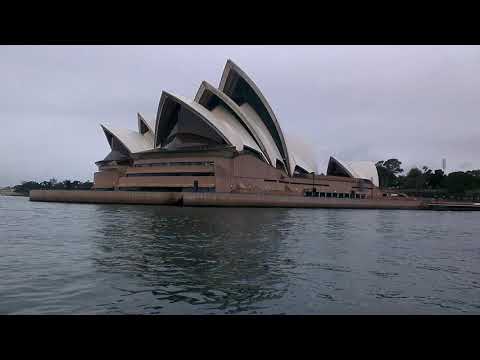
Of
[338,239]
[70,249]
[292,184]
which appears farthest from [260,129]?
[70,249]

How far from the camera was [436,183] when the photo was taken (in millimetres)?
88062

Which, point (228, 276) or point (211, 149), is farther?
point (211, 149)

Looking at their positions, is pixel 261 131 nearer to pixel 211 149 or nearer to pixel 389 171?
pixel 211 149

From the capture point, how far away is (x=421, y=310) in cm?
605

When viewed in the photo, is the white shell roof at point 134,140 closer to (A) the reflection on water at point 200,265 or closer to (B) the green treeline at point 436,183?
(A) the reflection on water at point 200,265

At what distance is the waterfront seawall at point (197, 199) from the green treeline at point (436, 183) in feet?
131

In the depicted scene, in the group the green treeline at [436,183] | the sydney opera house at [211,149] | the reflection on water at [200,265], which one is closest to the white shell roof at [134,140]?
the sydney opera house at [211,149]

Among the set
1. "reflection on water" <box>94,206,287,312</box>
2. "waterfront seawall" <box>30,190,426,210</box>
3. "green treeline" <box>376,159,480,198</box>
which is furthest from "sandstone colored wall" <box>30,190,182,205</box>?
"green treeline" <box>376,159,480,198</box>

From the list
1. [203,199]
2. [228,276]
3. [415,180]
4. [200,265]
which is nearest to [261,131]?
[203,199]

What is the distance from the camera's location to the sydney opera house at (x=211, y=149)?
1767 inches

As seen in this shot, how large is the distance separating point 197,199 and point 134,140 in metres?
17.7
